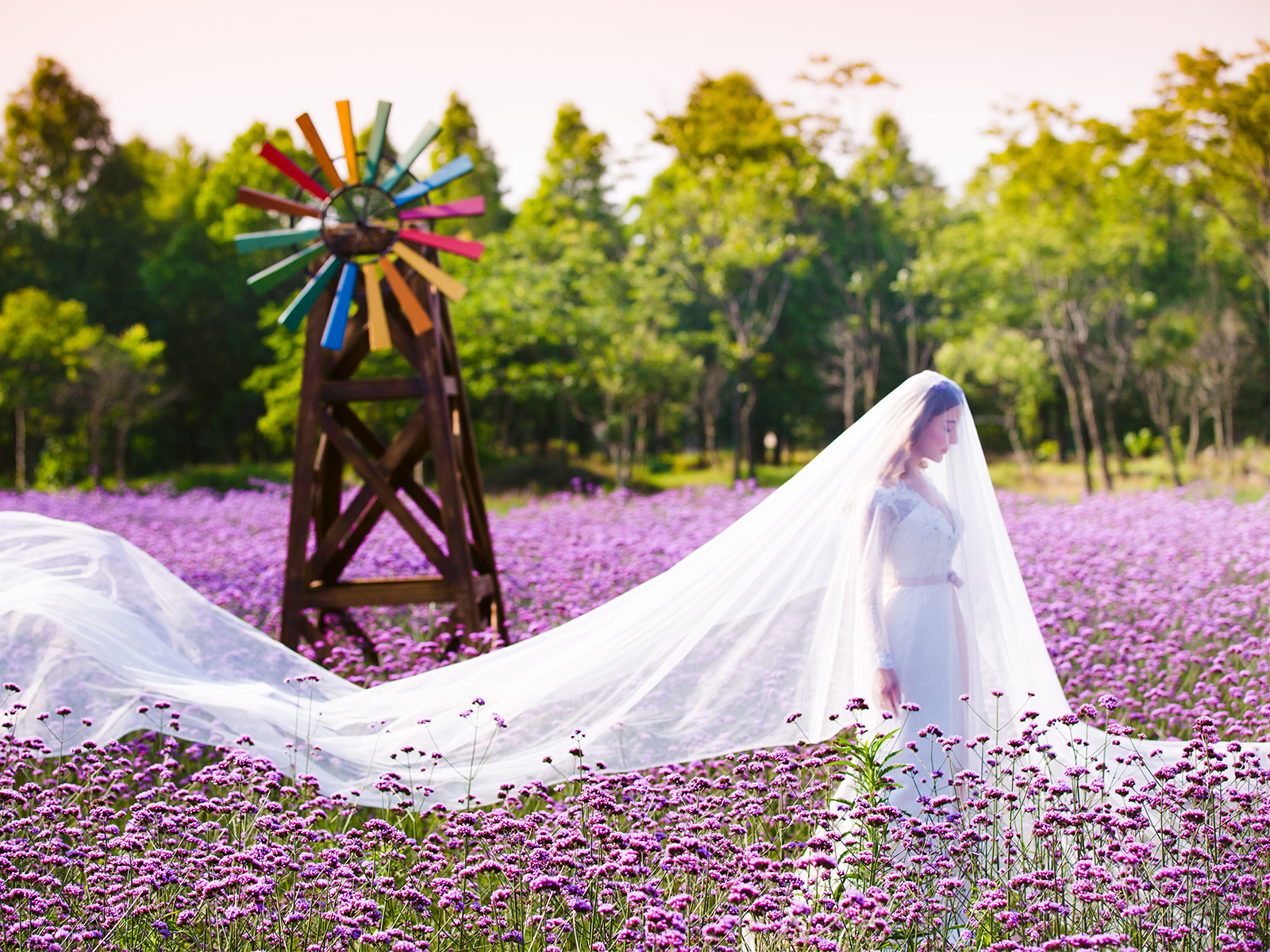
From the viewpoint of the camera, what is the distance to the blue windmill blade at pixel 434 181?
732 cm

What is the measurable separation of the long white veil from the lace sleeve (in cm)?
5

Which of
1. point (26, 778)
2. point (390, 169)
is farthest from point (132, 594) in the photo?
point (390, 169)

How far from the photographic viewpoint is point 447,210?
24.7ft

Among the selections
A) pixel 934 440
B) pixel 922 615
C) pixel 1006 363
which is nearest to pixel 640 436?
pixel 1006 363

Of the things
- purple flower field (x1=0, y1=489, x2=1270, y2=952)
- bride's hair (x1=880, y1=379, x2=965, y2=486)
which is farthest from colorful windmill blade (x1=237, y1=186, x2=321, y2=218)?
bride's hair (x1=880, y1=379, x2=965, y2=486)

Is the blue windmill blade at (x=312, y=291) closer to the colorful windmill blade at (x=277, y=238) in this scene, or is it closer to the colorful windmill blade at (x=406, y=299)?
the colorful windmill blade at (x=277, y=238)

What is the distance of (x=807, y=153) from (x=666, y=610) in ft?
73.0

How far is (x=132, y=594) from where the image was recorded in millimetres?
5328

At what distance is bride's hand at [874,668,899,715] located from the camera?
12.5 ft

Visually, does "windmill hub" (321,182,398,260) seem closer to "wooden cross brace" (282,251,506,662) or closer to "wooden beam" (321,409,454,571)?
"wooden cross brace" (282,251,506,662)

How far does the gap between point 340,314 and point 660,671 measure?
13.5ft

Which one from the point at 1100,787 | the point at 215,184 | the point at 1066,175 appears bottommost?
the point at 1100,787

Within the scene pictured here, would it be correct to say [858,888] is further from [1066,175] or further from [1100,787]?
[1066,175]

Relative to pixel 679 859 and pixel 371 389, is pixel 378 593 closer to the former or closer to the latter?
pixel 371 389
